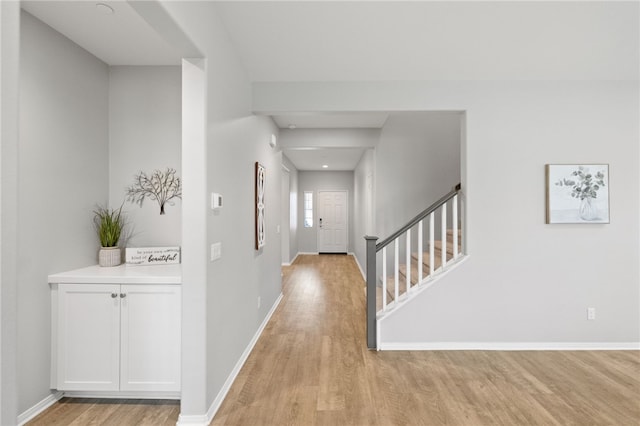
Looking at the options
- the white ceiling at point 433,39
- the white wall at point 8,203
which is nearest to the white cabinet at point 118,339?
the white wall at point 8,203

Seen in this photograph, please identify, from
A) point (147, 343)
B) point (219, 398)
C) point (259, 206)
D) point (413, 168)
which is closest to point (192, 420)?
point (219, 398)

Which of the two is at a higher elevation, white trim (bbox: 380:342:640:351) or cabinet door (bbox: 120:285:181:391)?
cabinet door (bbox: 120:285:181:391)

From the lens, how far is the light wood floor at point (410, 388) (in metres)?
2.14

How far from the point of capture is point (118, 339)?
7.38 ft

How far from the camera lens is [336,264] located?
8.32 meters

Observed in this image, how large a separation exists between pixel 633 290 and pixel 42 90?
5.19 meters

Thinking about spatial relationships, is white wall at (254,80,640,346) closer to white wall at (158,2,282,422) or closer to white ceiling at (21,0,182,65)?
white wall at (158,2,282,422)

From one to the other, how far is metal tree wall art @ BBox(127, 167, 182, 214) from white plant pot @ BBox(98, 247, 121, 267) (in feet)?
1.40

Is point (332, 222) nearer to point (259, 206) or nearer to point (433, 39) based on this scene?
point (259, 206)

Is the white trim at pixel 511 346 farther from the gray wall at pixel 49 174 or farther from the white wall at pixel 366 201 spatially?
the gray wall at pixel 49 174

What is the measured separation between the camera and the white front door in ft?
33.5

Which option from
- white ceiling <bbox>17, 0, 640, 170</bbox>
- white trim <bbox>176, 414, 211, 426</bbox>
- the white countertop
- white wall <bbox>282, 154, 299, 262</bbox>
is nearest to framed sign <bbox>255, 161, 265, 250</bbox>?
white ceiling <bbox>17, 0, 640, 170</bbox>

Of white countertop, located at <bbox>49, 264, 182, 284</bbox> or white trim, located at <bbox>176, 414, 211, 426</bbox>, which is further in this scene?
white countertop, located at <bbox>49, 264, 182, 284</bbox>

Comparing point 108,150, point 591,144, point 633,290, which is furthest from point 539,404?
point 108,150
